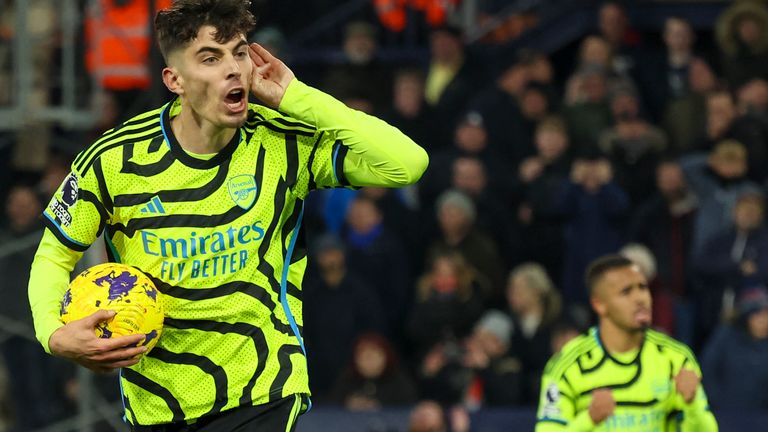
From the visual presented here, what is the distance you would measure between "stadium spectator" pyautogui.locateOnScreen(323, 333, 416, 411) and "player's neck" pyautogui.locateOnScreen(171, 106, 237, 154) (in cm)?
568

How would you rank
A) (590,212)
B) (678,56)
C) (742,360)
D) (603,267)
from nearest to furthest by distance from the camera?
(603,267) < (742,360) < (590,212) < (678,56)

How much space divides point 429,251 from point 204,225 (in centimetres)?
655

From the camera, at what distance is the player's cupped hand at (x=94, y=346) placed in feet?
17.0

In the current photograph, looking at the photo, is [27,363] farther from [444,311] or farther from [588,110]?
[588,110]

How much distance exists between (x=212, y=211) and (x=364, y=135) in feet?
1.89

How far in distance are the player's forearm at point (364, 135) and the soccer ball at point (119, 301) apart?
78 centimetres

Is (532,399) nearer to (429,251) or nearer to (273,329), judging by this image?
(429,251)

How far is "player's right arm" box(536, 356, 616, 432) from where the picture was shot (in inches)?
301

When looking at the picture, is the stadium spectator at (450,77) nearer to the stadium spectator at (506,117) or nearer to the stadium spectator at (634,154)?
the stadium spectator at (506,117)

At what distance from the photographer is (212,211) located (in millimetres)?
5488

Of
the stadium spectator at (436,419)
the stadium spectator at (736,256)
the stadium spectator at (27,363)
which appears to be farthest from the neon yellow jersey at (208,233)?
the stadium spectator at (27,363)

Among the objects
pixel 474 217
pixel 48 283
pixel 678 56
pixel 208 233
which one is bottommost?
pixel 48 283

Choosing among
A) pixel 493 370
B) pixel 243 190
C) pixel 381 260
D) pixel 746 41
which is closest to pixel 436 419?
pixel 493 370

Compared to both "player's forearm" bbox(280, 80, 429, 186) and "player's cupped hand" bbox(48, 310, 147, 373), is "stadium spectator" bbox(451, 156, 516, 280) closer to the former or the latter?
"player's forearm" bbox(280, 80, 429, 186)
